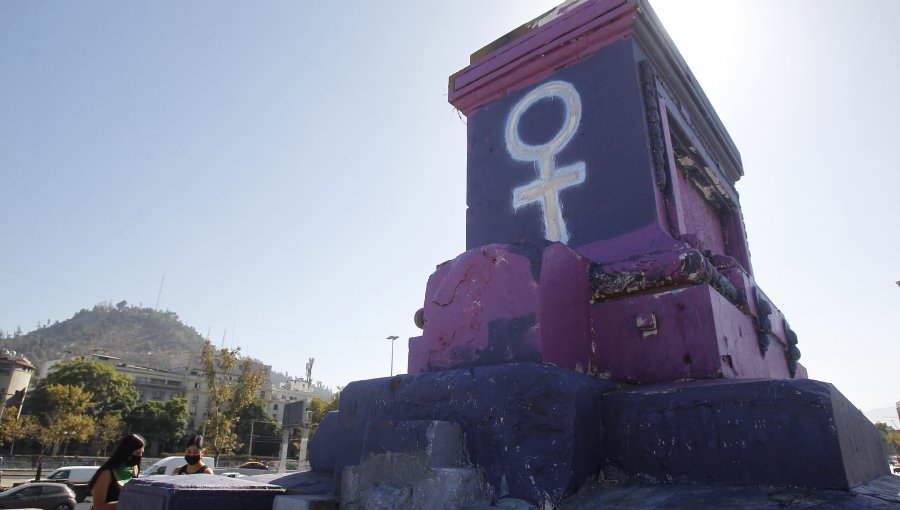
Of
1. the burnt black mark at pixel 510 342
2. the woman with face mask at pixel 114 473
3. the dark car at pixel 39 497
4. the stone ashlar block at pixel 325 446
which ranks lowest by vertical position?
the dark car at pixel 39 497

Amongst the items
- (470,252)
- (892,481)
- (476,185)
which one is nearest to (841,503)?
(892,481)

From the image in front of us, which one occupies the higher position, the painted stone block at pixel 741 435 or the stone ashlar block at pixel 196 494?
the painted stone block at pixel 741 435

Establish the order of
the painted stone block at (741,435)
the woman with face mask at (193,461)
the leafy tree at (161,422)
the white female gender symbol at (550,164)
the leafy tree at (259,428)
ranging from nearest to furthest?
the painted stone block at (741,435), the white female gender symbol at (550,164), the woman with face mask at (193,461), the leafy tree at (161,422), the leafy tree at (259,428)

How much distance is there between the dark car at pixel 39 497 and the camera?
1549 centimetres

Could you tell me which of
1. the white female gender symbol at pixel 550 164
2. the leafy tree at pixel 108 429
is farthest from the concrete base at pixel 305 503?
the leafy tree at pixel 108 429

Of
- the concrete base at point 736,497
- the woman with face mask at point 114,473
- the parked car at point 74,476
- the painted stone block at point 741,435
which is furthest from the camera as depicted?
the parked car at point 74,476

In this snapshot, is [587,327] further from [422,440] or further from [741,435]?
[422,440]

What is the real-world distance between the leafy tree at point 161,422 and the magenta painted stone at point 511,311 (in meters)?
55.9

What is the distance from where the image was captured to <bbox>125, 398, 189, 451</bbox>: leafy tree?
49.3 meters

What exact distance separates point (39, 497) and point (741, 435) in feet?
66.7

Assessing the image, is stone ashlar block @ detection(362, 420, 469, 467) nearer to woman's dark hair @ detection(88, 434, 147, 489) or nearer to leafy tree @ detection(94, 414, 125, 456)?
woman's dark hair @ detection(88, 434, 147, 489)

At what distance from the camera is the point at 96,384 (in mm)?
48688

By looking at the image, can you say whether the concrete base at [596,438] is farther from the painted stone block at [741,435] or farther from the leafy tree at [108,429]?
the leafy tree at [108,429]

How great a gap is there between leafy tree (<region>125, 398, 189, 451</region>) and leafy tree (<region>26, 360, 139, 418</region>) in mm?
1290
